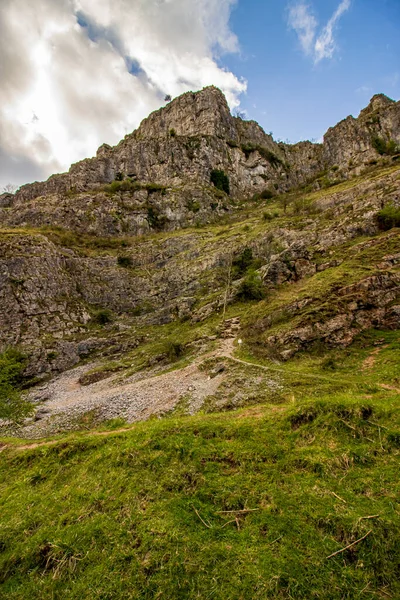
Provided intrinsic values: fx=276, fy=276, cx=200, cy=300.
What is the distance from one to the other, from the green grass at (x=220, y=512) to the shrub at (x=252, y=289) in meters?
27.2

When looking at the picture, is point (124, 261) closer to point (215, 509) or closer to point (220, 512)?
point (215, 509)

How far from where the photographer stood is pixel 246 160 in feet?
345

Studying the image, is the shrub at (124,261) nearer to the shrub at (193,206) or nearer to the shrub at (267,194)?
the shrub at (193,206)

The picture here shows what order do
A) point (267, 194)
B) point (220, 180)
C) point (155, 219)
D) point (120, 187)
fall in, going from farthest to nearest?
point (220, 180), point (267, 194), point (120, 187), point (155, 219)

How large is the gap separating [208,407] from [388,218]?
34.7m

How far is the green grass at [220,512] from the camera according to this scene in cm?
583

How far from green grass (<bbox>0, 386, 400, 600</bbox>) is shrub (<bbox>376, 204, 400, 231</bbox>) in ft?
111

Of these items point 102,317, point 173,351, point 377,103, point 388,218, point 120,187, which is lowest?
point 173,351

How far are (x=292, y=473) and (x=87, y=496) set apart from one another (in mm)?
6473

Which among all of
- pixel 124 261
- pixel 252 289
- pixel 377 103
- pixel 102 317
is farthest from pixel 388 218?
pixel 377 103

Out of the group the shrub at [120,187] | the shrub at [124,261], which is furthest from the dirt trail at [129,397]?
the shrub at [120,187]

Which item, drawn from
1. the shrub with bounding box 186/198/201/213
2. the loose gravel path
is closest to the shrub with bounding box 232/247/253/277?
the loose gravel path

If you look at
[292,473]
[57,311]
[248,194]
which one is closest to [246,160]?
[248,194]

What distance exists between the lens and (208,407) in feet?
56.1
